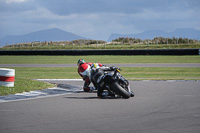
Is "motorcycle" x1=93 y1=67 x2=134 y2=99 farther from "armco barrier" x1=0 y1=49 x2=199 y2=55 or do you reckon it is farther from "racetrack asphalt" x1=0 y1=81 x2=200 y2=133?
"armco barrier" x1=0 y1=49 x2=199 y2=55

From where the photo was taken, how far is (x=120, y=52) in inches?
1869

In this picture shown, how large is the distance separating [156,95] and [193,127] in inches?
206

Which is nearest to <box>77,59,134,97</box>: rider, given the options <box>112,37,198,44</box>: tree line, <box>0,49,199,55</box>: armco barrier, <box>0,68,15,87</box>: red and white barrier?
<box>0,68,15,87</box>: red and white barrier

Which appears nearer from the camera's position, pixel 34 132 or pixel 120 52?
pixel 34 132

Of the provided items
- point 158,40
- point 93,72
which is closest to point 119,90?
point 93,72

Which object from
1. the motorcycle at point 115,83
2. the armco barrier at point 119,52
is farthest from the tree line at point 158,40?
the motorcycle at point 115,83

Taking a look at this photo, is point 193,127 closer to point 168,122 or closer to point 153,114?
point 168,122

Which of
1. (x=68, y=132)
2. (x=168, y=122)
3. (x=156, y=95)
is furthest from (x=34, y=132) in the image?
(x=156, y=95)

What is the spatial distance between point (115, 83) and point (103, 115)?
284 centimetres

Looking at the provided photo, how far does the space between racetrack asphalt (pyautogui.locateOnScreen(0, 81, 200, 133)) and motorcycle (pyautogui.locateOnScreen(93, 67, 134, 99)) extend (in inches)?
9.0

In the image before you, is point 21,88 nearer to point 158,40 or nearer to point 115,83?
point 115,83

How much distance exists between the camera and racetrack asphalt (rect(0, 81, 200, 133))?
269 inches

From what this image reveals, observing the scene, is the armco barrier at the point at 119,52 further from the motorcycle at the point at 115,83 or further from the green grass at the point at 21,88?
the motorcycle at the point at 115,83

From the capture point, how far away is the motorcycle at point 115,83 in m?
11.0
